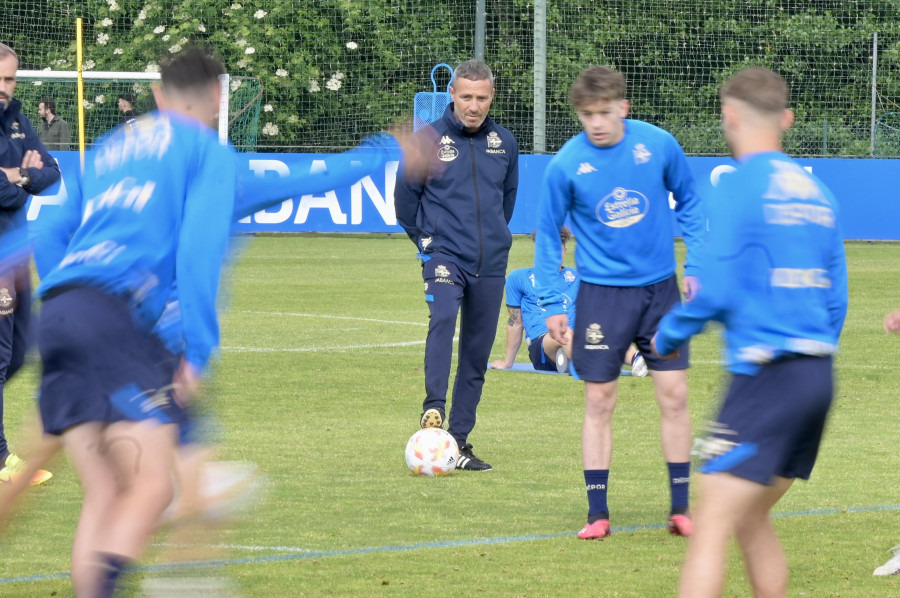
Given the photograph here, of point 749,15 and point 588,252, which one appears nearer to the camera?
point 588,252

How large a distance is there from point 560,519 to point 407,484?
1103mm

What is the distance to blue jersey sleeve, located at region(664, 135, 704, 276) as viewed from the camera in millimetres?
6559

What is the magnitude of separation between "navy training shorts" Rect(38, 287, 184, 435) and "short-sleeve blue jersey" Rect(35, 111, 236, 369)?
60mm

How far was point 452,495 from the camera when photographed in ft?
23.9

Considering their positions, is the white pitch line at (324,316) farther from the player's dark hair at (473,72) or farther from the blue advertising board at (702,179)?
the blue advertising board at (702,179)

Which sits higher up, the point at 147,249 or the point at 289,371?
the point at 147,249

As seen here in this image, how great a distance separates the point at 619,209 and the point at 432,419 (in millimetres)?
2144

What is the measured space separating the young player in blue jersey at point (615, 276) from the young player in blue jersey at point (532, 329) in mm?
5043

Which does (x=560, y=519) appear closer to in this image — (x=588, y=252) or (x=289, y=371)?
(x=588, y=252)

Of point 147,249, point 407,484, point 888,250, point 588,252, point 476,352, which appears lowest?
point 888,250

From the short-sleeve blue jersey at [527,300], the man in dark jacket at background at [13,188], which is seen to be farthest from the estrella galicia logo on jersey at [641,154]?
the short-sleeve blue jersey at [527,300]

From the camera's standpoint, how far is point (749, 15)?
95.5 feet

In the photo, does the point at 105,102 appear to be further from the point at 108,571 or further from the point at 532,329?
the point at 108,571

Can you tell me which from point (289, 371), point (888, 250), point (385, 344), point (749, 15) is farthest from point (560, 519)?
point (749, 15)
